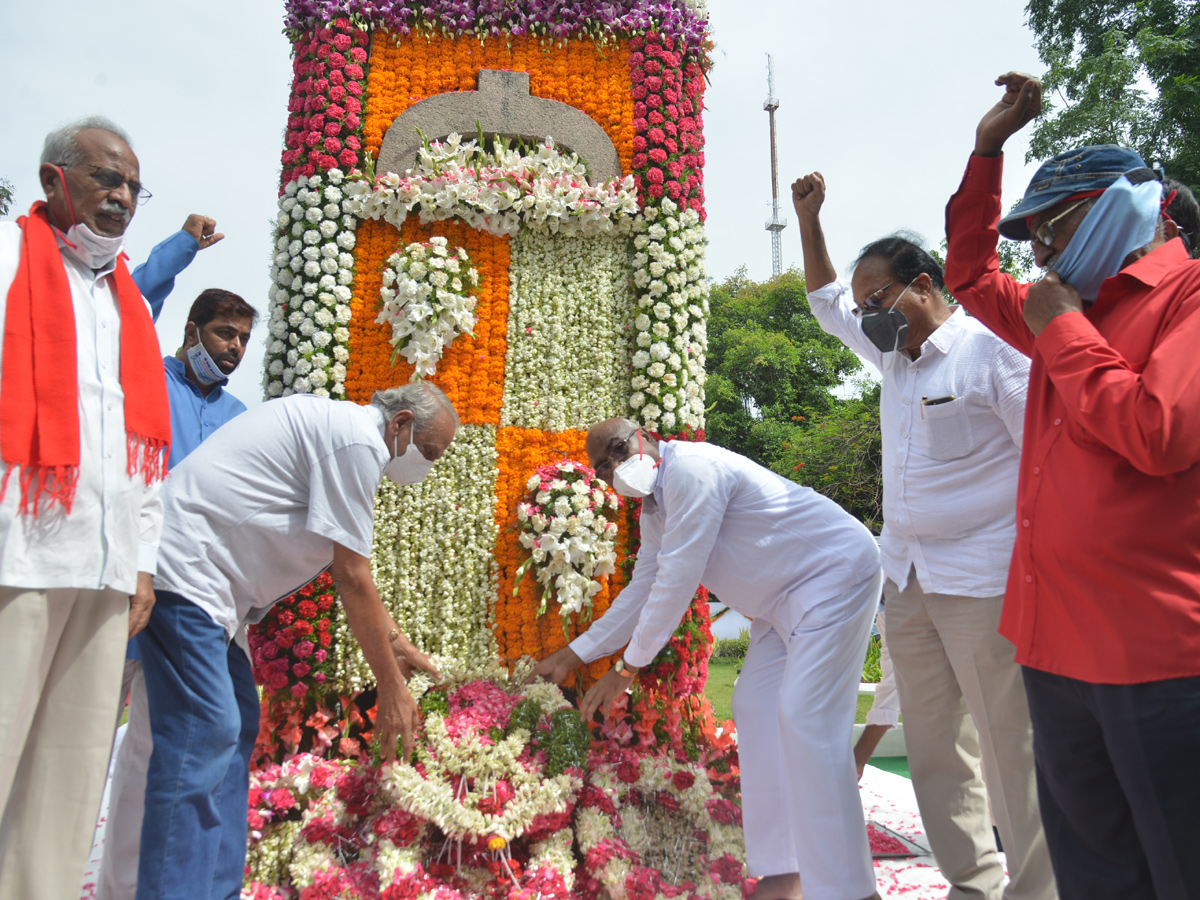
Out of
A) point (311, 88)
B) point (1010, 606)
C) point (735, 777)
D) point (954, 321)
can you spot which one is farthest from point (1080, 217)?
point (311, 88)

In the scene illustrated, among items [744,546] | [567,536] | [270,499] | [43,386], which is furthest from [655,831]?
[43,386]

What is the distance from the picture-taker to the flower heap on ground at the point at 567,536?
14.4 feet

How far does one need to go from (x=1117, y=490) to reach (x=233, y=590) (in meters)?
2.68

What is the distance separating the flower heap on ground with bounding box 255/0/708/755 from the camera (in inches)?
177

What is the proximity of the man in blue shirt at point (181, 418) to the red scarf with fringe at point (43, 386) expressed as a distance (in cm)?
68

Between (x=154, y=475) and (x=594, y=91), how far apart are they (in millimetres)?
3839

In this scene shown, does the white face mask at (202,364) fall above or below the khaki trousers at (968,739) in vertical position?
above

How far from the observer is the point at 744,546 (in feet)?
10.8

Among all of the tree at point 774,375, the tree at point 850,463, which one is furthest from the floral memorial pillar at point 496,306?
the tree at point 774,375

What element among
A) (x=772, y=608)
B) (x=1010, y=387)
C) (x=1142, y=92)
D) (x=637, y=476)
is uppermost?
(x=1142, y=92)

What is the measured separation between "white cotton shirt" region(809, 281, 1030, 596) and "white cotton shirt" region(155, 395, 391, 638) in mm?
2034

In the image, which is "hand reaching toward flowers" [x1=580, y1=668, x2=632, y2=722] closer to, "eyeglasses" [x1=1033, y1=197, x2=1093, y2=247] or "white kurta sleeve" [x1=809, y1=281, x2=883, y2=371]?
"white kurta sleeve" [x1=809, y1=281, x2=883, y2=371]

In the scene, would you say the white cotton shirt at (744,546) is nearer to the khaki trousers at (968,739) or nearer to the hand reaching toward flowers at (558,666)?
the khaki trousers at (968,739)

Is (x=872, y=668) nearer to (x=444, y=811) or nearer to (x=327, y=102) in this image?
(x=444, y=811)
